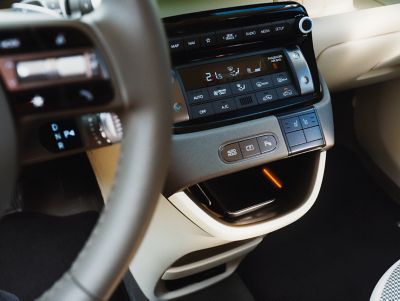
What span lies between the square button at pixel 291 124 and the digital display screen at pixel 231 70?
88mm

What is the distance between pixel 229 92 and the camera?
841 mm

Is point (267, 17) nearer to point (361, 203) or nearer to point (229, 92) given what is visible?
point (229, 92)

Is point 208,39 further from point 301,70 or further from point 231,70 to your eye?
point 301,70

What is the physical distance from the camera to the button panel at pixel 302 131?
2.84 ft

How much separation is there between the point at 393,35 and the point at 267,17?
1.33ft

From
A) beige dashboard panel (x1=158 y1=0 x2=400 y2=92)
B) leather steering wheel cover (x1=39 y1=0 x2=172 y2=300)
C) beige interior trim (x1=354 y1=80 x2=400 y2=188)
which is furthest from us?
beige interior trim (x1=354 y1=80 x2=400 y2=188)

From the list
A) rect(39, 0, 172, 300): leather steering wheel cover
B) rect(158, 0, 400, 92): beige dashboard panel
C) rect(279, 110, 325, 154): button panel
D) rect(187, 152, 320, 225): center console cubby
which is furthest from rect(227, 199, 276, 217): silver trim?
rect(39, 0, 172, 300): leather steering wheel cover

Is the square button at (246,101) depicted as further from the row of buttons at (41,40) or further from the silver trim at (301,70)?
the row of buttons at (41,40)

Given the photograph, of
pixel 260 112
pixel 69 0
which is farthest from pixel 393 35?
pixel 69 0

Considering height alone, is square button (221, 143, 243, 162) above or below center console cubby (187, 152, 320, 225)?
above

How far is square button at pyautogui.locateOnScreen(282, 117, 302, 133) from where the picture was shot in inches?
34.0

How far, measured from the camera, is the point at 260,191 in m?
1.00

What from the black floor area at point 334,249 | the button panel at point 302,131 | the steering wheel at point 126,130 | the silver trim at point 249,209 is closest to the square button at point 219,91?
the button panel at point 302,131

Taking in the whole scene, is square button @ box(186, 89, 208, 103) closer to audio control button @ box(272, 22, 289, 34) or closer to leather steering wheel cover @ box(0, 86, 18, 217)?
audio control button @ box(272, 22, 289, 34)
